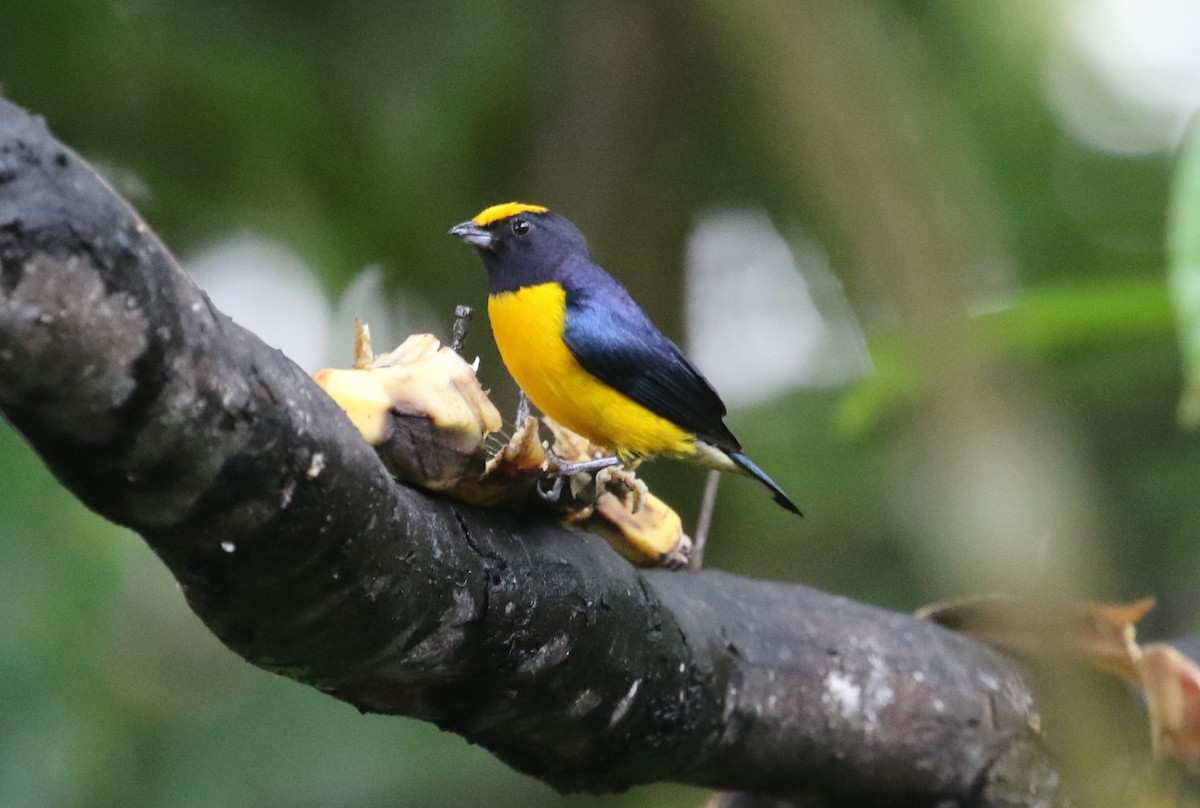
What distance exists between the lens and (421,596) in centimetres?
146

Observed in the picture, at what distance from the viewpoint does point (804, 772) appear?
7.71 feet

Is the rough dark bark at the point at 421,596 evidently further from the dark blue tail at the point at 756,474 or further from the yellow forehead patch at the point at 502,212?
the yellow forehead patch at the point at 502,212

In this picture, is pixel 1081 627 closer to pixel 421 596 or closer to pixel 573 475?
pixel 573 475

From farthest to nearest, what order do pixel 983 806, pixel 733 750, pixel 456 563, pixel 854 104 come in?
1. pixel 983 806
2. pixel 733 750
3. pixel 456 563
4. pixel 854 104

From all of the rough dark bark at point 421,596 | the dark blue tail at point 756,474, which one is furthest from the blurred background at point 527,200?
the rough dark bark at point 421,596

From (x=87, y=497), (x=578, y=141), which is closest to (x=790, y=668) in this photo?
(x=87, y=497)

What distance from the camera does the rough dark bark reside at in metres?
1.00

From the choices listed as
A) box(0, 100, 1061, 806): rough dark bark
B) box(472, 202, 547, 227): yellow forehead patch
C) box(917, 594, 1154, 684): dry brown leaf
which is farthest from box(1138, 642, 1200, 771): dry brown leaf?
box(472, 202, 547, 227): yellow forehead patch

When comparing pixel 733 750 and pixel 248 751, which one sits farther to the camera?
pixel 248 751

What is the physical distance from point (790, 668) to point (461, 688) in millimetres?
813

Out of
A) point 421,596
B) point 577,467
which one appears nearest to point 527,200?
point 577,467

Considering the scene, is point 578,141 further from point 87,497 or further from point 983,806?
point 87,497

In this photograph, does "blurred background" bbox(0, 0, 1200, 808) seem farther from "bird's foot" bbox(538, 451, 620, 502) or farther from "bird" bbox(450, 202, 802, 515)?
"bird's foot" bbox(538, 451, 620, 502)

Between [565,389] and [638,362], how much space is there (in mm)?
153
